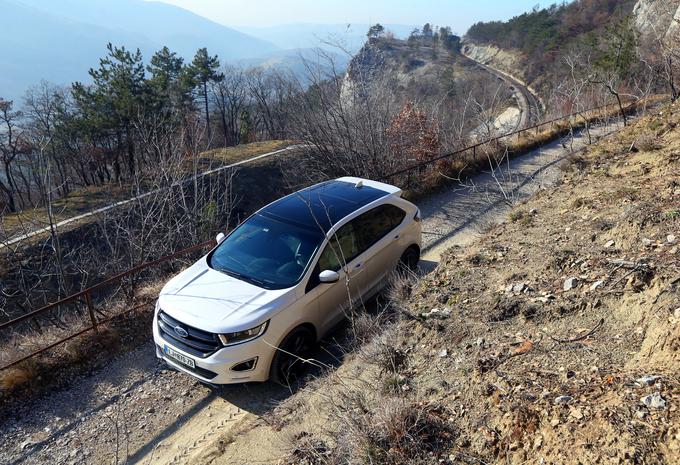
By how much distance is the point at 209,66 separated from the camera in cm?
4359

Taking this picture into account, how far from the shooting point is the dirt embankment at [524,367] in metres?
3.61

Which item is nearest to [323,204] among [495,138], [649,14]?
[495,138]

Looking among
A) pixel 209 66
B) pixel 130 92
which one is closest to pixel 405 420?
pixel 130 92

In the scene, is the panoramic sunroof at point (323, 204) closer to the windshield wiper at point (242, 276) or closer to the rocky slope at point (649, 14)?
the windshield wiper at point (242, 276)

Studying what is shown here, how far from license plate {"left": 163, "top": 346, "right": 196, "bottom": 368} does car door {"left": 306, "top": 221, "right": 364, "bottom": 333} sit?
1.63 m

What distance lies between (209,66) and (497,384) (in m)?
44.9

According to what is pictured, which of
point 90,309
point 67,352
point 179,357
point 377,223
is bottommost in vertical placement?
point 67,352

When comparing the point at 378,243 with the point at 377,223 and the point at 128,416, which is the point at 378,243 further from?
the point at 128,416

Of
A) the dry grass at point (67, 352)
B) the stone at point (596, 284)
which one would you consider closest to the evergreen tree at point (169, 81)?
the dry grass at point (67, 352)

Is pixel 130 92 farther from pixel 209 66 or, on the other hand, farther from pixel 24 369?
pixel 24 369

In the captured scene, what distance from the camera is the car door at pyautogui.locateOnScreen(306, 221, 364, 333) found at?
618 centimetres

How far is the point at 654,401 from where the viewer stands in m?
3.48

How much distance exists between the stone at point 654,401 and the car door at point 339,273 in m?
3.36

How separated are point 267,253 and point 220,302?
1.01 meters
